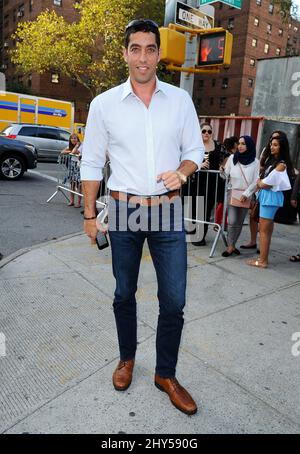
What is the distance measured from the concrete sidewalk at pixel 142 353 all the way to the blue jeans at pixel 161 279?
1.14ft

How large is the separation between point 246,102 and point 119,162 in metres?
52.4

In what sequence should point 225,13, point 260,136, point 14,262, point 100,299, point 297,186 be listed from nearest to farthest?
1. point 100,299
2. point 14,262
3. point 297,186
4. point 260,136
5. point 225,13

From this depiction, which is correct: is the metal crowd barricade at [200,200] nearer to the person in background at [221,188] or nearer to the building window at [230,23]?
the person in background at [221,188]

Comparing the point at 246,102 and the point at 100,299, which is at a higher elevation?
the point at 246,102

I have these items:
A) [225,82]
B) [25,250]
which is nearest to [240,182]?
[25,250]

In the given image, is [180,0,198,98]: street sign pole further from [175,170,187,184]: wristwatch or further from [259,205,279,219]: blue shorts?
[175,170,187,184]: wristwatch

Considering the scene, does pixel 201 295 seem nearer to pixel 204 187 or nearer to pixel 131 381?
pixel 131 381

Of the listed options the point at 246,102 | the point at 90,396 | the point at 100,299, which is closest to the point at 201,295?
the point at 100,299

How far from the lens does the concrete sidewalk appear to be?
235 cm

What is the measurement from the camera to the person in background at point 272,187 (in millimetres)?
5156

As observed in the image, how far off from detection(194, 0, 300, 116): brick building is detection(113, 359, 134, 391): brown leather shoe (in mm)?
50391

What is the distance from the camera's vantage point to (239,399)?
2566mm

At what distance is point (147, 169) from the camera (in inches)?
92.1

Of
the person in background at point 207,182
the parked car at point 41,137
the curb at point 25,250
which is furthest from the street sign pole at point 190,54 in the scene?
the parked car at point 41,137
